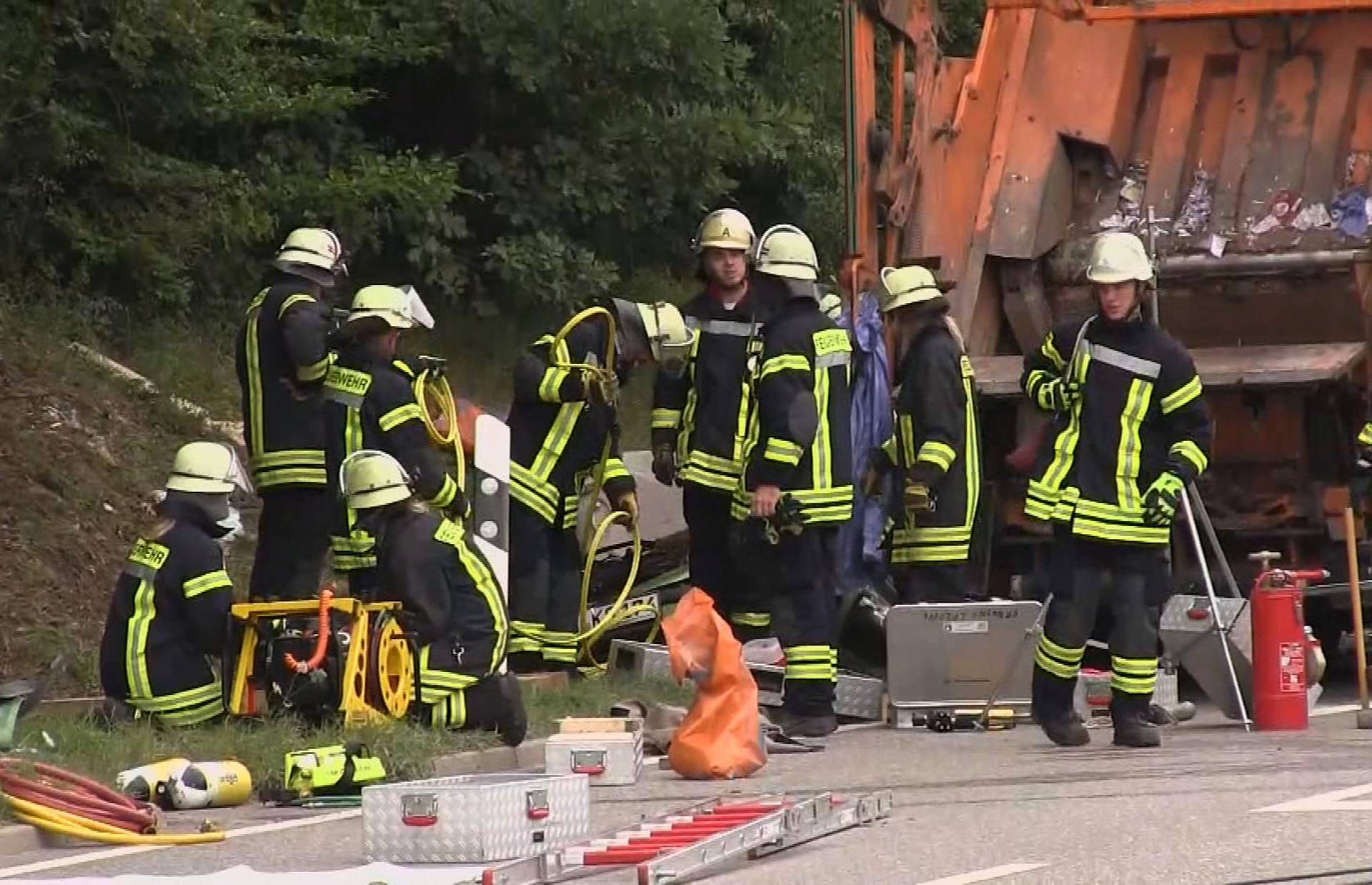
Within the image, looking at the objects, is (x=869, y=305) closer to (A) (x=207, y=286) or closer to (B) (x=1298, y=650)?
(B) (x=1298, y=650)

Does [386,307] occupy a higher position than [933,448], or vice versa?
[386,307]

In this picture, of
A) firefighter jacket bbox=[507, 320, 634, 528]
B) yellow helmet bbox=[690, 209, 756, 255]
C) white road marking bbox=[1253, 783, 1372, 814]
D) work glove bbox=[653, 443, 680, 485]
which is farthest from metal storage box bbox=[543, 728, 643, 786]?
yellow helmet bbox=[690, 209, 756, 255]

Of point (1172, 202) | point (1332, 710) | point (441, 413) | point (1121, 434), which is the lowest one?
point (1332, 710)

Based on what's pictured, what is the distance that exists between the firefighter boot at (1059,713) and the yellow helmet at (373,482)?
233 centimetres

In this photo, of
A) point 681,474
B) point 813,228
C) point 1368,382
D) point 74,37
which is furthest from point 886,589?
point 813,228

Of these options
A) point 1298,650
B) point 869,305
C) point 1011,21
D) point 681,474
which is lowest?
point 1298,650

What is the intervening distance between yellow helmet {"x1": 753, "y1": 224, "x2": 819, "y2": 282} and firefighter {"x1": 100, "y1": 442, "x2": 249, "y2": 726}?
2.48m

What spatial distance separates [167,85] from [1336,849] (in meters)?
9.51

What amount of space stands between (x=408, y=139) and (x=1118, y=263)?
8363mm

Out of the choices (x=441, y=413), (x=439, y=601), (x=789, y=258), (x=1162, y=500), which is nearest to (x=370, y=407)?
(x=441, y=413)

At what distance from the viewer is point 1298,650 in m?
11.0

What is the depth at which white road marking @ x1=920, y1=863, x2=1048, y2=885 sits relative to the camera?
695cm

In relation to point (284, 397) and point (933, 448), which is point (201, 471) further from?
point (933, 448)

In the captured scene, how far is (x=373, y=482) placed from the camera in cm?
1021
